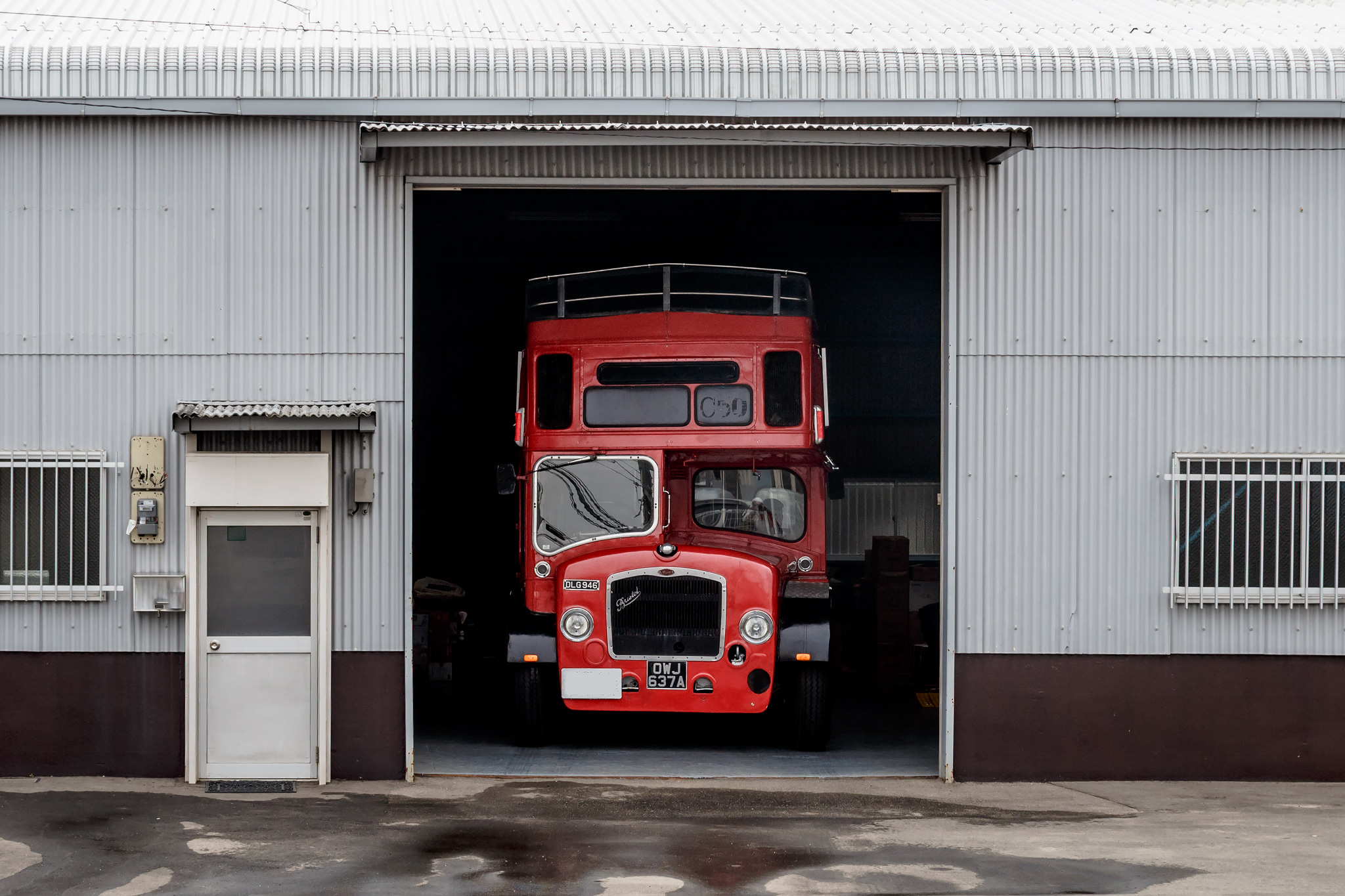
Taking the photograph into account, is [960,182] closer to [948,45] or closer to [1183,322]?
[948,45]

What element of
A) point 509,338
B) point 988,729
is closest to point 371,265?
point 988,729

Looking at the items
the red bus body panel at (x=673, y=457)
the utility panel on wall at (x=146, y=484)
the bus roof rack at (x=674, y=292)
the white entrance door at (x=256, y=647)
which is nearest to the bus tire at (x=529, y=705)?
the red bus body panel at (x=673, y=457)

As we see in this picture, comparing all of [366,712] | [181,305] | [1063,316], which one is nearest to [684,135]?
[1063,316]

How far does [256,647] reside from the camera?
948 cm

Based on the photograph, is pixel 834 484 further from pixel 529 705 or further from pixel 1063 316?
pixel 529 705

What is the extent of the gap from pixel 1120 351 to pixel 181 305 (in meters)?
7.17

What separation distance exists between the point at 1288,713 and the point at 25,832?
9.02 meters

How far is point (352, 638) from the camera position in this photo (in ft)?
31.2

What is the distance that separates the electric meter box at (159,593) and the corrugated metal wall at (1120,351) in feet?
19.3

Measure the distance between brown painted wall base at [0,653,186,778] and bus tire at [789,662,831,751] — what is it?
4941 millimetres

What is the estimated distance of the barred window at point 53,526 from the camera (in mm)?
9445

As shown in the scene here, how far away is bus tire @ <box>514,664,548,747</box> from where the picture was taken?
424 inches

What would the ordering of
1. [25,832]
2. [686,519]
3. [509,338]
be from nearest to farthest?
[25,832], [686,519], [509,338]

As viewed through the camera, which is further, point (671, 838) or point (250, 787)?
point (250, 787)
